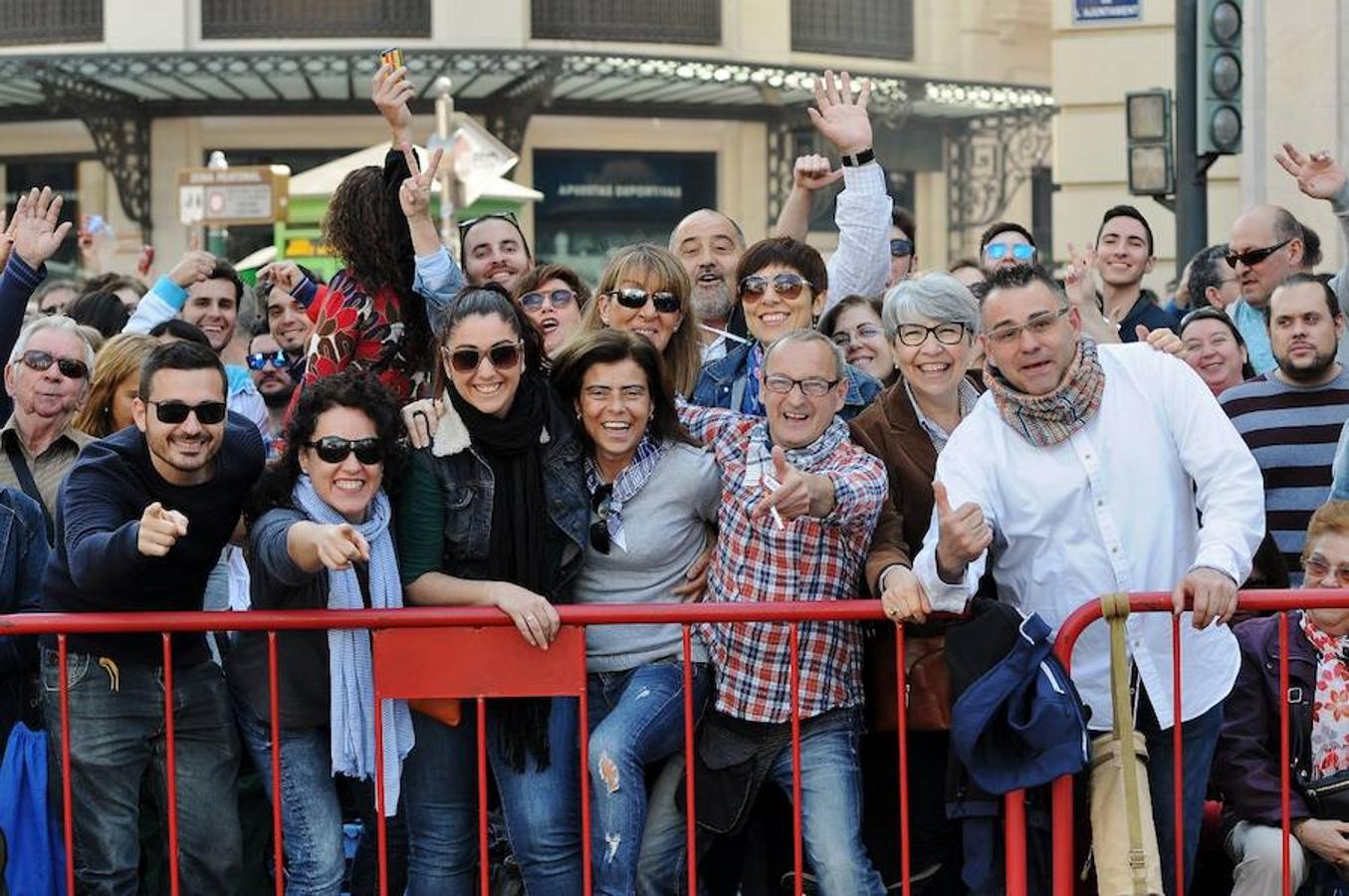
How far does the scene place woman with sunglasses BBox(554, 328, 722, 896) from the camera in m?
5.46

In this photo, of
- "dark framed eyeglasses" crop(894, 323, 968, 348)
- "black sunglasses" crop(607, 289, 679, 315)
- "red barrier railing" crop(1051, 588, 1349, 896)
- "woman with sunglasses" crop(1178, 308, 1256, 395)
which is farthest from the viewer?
"woman with sunglasses" crop(1178, 308, 1256, 395)

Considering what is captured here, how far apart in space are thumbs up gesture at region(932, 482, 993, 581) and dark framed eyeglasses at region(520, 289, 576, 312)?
211 centimetres

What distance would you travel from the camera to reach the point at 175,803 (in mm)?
5512

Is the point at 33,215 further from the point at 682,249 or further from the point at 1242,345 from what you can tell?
the point at 1242,345

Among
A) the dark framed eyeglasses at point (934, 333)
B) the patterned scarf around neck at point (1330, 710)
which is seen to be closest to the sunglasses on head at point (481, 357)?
the dark framed eyeglasses at point (934, 333)

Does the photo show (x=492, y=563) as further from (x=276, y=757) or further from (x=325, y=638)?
(x=276, y=757)

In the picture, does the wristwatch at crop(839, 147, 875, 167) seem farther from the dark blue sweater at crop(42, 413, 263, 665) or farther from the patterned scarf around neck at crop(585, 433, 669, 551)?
the dark blue sweater at crop(42, 413, 263, 665)

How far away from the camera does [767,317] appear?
6.50m

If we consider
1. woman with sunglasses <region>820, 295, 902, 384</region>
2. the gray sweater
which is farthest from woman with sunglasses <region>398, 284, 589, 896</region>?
woman with sunglasses <region>820, 295, 902, 384</region>

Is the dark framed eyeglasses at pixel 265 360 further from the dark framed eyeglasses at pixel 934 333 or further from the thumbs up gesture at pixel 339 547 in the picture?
the thumbs up gesture at pixel 339 547

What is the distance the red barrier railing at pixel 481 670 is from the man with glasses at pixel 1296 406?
6.60 ft

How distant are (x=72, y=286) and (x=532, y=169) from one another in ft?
54.6

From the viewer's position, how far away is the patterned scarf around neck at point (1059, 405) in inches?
209

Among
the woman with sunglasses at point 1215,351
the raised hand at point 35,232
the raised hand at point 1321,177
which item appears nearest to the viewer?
the raised hand at point 35,232
